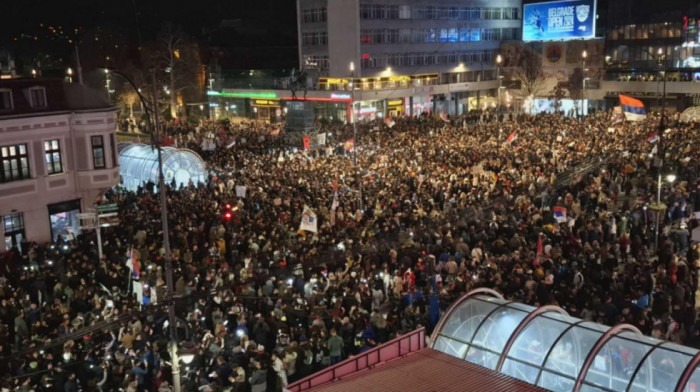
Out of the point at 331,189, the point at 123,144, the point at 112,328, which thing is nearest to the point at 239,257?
the point at 112,328

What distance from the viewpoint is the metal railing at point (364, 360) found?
435 inches

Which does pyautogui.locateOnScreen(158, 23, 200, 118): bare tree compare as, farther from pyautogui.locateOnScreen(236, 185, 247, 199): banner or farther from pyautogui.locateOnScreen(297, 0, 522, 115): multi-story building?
pyautogui.locateOnScreen(236, 185, 247, 199): banner

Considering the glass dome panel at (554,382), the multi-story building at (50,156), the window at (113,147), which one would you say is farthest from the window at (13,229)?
the glass dome panel at (554,382)

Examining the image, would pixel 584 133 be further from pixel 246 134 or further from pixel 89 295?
pixel 89 295

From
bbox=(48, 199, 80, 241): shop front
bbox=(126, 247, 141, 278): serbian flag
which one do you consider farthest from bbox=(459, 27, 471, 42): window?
bbox=(126, 247, 141, 278): serbian flag

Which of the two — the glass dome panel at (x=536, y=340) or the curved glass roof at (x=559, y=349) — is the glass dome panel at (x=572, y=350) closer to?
the curved glass roof at (x=559, y=349)

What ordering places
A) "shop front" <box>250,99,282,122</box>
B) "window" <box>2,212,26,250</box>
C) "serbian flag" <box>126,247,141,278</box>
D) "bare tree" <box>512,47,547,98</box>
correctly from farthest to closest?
"bare tree" <box>512,47,547,98</box>, "shop front" <box>250,99,282,122</box>, "window" <box>2,212,26,250</box>, "serbian flag" <box>126,247,141,278</box>

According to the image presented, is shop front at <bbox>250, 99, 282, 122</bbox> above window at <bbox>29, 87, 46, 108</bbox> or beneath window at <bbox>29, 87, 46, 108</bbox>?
beneath

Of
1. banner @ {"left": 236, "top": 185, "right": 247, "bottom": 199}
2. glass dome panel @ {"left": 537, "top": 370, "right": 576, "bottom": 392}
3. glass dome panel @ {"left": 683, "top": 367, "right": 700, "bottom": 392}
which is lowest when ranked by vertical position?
glass dome panel @ {"left": 537, "top": 370, "right": 576, "bottom": 392}

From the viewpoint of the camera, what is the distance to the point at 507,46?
3113 inches

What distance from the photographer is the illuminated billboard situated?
69.6m

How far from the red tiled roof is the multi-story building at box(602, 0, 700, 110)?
5917 cm

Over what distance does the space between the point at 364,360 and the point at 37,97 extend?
19.1 m

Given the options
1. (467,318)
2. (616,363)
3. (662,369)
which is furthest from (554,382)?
(467,318)
